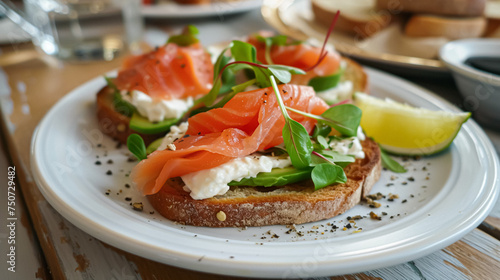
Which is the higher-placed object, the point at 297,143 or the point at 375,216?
the point at 297,143

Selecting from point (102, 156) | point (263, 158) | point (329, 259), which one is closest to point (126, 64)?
point (102, 156)

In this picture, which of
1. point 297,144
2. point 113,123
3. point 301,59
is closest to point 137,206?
point 297,144

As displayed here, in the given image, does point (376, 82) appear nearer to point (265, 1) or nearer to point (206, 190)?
point (206, 190)

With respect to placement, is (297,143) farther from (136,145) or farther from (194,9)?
(194,9)

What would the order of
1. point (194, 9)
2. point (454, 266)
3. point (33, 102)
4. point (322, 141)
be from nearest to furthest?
point (454, 266) < point (322, 141) < point (33, 102) < point (194, 9)

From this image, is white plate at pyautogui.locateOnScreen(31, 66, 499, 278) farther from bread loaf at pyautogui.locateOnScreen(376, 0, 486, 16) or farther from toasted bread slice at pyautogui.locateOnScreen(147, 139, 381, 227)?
bread loaf at pyautogui.locateOnScreen(376, 0, 486, 16)

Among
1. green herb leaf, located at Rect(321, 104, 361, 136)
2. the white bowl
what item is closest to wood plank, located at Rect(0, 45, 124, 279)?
green herb leaf, located at Rect(321, 104, 361, 136)
